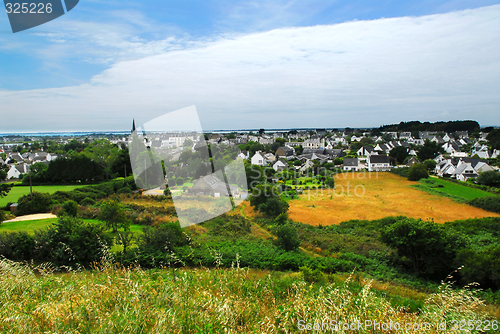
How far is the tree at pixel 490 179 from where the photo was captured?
2642 cm

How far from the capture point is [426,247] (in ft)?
33.5

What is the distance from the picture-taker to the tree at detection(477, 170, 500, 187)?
2642cm

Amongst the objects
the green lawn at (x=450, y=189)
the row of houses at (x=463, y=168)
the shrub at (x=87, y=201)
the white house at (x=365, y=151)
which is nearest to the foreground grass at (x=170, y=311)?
the shrub at (x=87, y=201)

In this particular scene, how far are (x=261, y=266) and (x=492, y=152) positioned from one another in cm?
5643

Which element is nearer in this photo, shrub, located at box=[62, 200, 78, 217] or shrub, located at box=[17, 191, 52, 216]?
shrub, located at box=[62, 200, 78, 217]

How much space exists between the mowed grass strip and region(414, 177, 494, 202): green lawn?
97 cm

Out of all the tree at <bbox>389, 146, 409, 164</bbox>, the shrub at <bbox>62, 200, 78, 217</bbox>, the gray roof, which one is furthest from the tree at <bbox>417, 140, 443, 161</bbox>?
the shrub at <bbox>62, 200, 78, 217</bbox>

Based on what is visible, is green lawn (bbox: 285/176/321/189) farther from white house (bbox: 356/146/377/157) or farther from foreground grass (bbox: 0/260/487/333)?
foreground grass (bbox: 0/260/487/333)

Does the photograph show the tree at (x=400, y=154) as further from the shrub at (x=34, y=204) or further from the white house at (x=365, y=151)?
the shrub at (x=34, y=204)

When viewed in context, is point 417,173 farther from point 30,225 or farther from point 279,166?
point 30,225

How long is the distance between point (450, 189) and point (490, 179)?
388cm

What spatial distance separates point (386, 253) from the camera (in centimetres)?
1170

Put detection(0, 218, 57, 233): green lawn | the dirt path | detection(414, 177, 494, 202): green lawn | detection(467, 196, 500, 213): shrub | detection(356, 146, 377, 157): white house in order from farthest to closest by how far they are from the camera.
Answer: detection(356, 146, 377, 157): white house < detection(414, 177, 494, 202): green lawn < detection(467, 196, 500, 213): shrub < the dirt path < detection(0, 218, 57, 233): green lawn

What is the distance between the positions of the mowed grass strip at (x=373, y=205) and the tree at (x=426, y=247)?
6.64 metres
